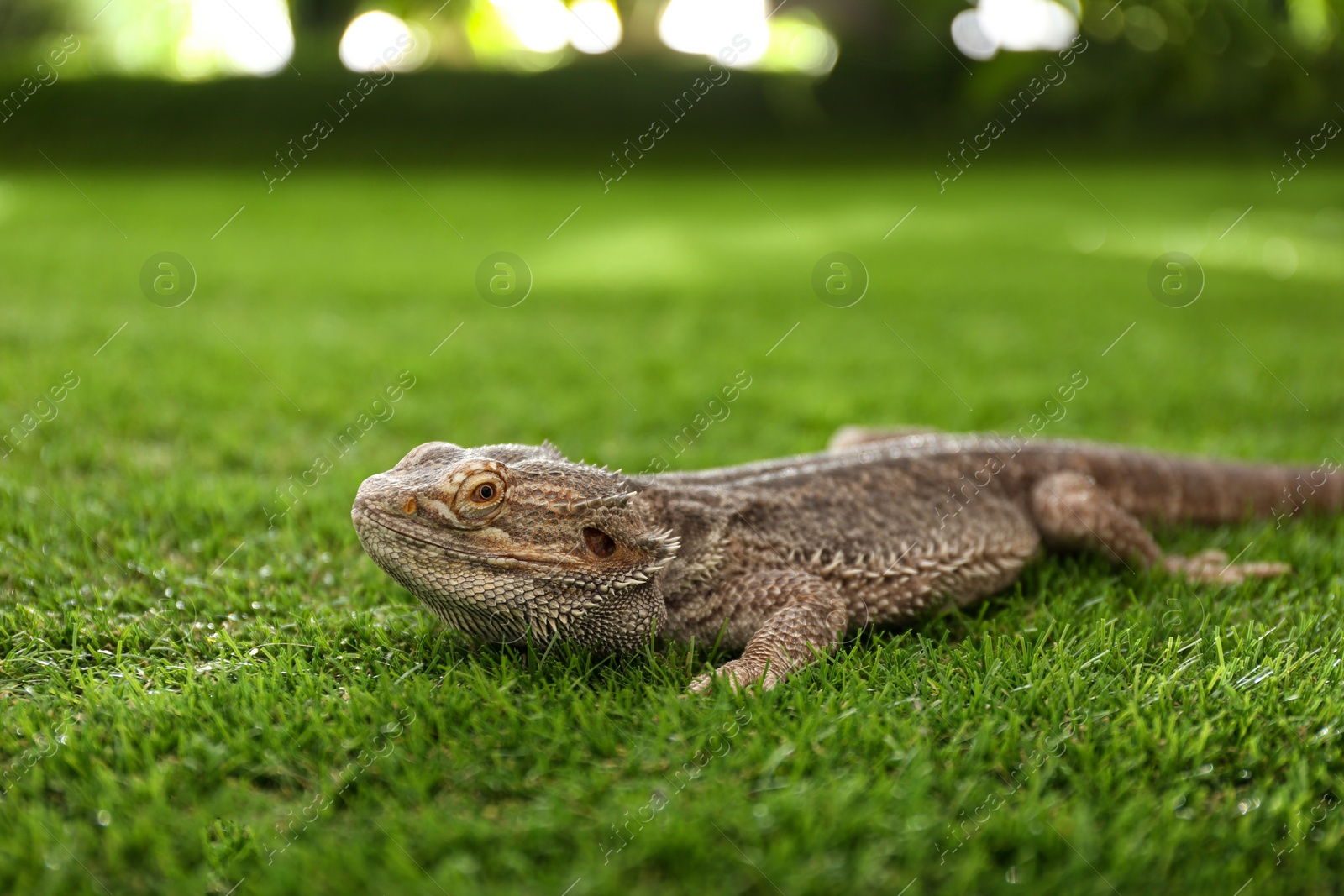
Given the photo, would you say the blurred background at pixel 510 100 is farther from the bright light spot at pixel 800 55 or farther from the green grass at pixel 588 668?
the green grass at pixel 588 668

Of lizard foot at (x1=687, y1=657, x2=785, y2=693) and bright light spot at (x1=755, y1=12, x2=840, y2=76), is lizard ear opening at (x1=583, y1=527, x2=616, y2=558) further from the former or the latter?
bright light spot at (x1=755, y1=12, x2=840, y2=76)

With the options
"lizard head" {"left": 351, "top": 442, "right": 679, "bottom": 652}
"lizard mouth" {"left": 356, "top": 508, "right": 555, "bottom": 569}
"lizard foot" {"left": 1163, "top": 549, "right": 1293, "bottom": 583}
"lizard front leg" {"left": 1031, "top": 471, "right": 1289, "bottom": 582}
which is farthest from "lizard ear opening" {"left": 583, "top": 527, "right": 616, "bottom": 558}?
"lizard foot" {"left": 1163, "top": 549, "right": 1293, "bottom": 583}

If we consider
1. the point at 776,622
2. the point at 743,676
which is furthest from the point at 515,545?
the point at 776,622

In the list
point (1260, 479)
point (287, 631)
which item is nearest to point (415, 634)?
point (287, 631)

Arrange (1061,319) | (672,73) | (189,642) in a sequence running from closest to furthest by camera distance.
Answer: (189,642) → (1061,319) → (672,73)

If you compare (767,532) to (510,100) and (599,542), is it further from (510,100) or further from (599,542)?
(510,100)

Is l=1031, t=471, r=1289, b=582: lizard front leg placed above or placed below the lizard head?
below

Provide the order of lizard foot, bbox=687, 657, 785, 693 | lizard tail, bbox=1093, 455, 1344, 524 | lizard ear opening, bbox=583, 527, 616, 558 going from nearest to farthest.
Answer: lizard foot, bbox=687, 657, 785, 693 → lizard ear opening, bbox=583, 527, 616, 558 → lizard tail, bbox=1093, 455, 1344, 524

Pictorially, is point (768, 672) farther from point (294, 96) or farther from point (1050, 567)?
point (294, 96)
